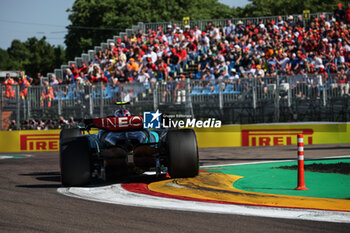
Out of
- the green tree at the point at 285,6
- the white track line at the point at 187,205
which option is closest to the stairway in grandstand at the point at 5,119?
the white track line at the point at 187,205

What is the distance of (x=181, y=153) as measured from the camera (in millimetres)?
9547

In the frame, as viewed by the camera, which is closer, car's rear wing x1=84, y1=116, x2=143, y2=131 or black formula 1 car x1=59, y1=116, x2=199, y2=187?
black formula 1 car x1=59, y1=116, x2=199, y2=187

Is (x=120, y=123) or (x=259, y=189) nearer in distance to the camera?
(x=259, y=189)

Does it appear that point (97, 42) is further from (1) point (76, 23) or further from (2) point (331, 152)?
(2) point (331, 152)

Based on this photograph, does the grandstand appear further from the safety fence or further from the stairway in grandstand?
the stairway in grandstand

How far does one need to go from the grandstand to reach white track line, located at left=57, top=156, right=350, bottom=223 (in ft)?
39.6

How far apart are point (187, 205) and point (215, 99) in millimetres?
Result: 13926

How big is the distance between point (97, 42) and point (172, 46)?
38.4 meters

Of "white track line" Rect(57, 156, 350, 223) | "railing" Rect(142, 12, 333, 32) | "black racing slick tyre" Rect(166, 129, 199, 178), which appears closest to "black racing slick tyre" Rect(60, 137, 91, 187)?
"white track line" Rect(57, 156, 350, 223)

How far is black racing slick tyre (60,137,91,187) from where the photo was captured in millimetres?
9539

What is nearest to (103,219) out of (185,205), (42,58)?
(185,205)

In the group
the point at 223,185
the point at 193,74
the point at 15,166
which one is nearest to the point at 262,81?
the point at 193,74

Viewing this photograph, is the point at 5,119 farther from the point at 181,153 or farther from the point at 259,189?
the point at 259,189

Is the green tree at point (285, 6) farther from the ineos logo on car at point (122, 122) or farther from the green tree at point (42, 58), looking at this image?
the ineos logo on car at point (122, 122)
